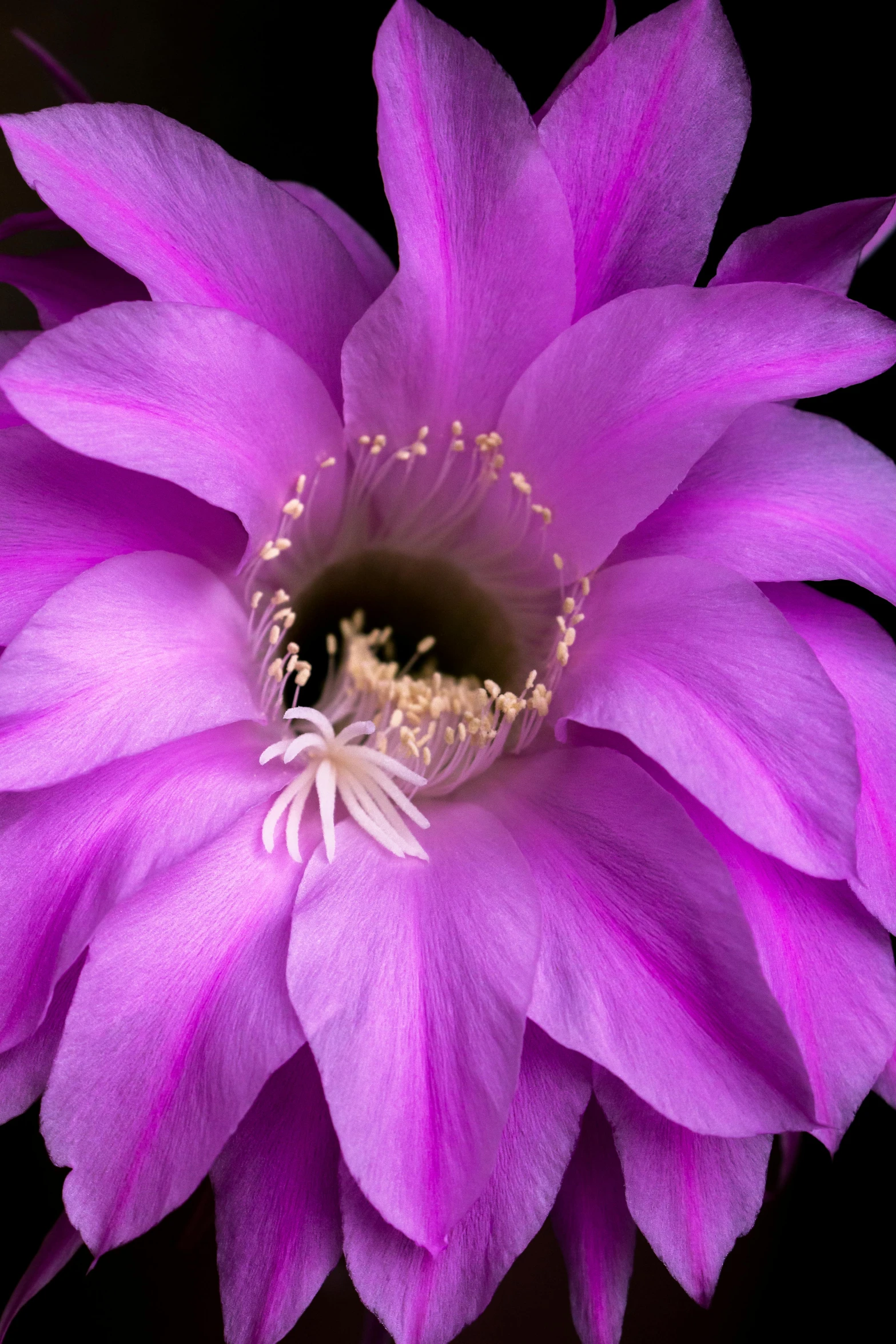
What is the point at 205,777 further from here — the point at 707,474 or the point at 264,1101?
the point at 707,474

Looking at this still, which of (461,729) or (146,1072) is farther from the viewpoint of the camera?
(461,729)

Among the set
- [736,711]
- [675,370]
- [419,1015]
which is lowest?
[419,1015]

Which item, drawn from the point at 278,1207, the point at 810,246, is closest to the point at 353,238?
the point at 810,246

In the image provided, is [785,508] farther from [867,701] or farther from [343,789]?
[343,789]

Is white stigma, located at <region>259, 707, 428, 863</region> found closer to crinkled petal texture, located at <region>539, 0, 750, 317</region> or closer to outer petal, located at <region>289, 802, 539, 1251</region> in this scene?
outer petal, located at <region>289, 802, 539, 1251</region>

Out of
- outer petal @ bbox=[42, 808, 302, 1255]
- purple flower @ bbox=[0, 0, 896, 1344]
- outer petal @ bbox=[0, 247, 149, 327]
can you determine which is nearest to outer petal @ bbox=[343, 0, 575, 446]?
purple flower @ bbox=[0, 0, 896, 1344]

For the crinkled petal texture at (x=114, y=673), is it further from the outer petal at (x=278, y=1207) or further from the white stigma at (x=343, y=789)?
the outer petal at (x=278, y=1207)

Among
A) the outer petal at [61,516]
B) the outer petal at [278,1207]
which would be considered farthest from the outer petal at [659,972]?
the outer petal at [61,516]
